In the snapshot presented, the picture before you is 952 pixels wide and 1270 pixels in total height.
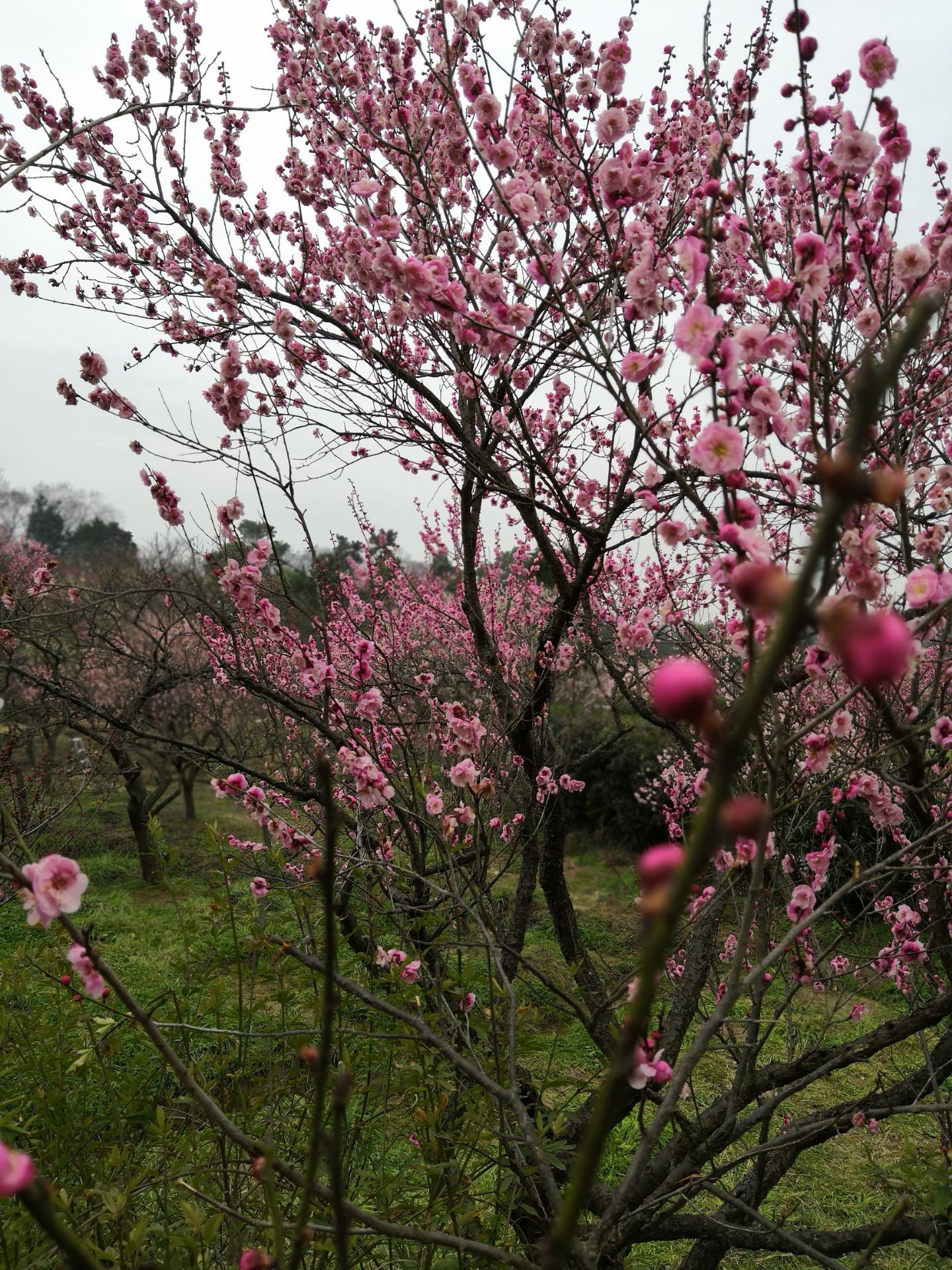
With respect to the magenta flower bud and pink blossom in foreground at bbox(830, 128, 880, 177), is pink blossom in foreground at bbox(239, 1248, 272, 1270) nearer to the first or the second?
the magenta flower bud

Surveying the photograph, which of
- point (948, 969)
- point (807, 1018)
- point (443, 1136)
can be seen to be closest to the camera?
point (443, 1136)

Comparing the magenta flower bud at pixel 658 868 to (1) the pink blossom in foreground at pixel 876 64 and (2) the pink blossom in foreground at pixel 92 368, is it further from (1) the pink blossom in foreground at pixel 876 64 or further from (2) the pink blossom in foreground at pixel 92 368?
(2) the pink blossom in foreground at pixel 92 368

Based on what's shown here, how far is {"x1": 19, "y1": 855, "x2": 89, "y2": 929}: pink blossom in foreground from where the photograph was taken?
1205mm

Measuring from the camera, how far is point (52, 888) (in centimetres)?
124

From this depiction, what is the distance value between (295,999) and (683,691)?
2.64m

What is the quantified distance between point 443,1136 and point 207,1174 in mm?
808

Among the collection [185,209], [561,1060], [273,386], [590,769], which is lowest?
[561,1060]

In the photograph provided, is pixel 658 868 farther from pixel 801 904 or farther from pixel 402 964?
pixel 402 964

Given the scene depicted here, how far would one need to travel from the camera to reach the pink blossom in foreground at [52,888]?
1.21 metres

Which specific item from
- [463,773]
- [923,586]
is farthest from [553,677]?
[923,586]

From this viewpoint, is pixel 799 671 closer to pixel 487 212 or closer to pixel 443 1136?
pixel 443 1136

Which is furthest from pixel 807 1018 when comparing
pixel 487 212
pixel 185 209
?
pixel 185 209

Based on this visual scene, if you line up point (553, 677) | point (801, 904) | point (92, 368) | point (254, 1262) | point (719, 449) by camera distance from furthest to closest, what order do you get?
point (553, 677)
point (92, 368)
point (801, 904)
point (719, 449)
point (254, 1262)

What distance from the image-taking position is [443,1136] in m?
1.75
